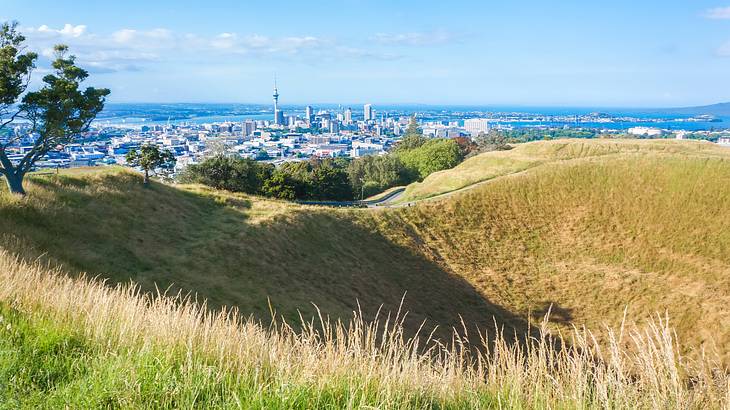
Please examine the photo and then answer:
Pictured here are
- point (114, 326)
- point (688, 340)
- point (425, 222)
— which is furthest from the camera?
point (425, 222)

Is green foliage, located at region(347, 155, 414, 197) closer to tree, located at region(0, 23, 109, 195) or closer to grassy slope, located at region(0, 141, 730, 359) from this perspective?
grassy slope, located at region(0, 141, 730, 359)

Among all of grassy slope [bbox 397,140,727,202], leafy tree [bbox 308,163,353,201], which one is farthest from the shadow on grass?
leafy tree [bbox 308,163,353,201]

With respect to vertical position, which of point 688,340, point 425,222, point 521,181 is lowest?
point 688,340

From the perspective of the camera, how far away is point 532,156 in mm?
57188

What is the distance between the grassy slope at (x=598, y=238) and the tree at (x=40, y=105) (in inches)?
843

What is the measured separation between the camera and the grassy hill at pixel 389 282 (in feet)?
14.9

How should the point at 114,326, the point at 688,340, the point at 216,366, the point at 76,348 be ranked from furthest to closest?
the point at 688,340, the point at 114,326, the point at 76,348, the point at 216,366

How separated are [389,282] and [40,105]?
2169cm

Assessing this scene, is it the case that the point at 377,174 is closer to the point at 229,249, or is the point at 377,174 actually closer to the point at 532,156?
the point at 532,156

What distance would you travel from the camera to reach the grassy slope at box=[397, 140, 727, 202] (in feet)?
170

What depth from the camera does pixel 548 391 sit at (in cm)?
435

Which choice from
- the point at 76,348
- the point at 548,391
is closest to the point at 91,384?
the point at 76,348

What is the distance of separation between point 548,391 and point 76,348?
509cm

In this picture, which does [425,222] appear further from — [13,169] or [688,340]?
[13,169]
